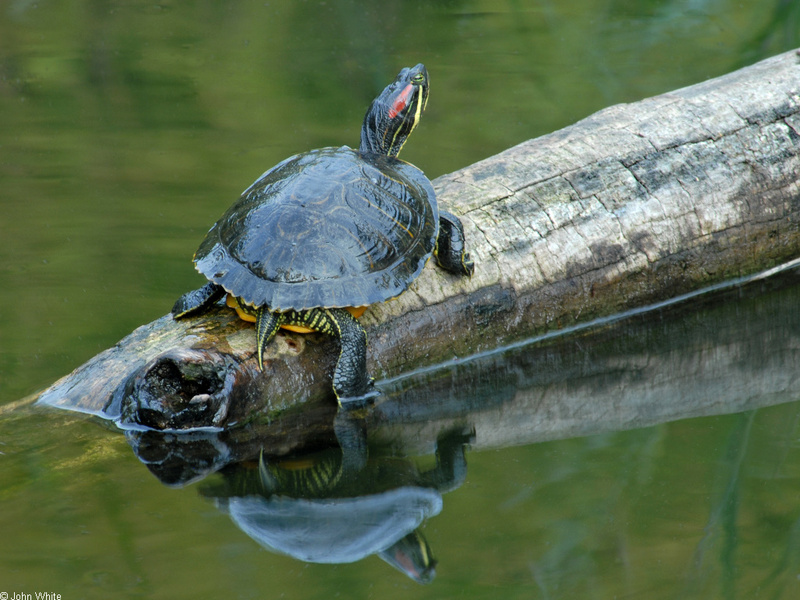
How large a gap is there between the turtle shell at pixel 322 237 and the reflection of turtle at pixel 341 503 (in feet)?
1.97

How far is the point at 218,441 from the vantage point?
3.06m

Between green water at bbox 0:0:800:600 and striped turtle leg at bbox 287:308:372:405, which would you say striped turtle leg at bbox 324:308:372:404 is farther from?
green water at bbox 0:0:800:600

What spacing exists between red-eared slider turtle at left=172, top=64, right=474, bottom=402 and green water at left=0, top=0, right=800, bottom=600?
680 millimetres

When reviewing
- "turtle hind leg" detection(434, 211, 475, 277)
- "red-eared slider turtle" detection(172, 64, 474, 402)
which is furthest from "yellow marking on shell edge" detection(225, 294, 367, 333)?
"turtle hind leg" detection(434, 211, 475, 277)

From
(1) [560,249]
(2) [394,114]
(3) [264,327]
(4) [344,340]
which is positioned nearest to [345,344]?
(4) [344,340]

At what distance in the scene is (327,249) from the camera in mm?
3129

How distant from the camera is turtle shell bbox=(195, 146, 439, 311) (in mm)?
3062

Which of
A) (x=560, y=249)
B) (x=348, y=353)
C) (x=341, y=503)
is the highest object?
(x=560, y=249)

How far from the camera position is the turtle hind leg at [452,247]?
3465 millimetres

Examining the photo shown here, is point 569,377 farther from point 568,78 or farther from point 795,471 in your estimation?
point 568,78

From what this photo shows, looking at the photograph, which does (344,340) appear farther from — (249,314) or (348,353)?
(249,314)

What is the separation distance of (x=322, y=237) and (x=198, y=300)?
1.83 feet

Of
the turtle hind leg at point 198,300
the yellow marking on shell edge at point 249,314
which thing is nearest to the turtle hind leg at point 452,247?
the yellow marking on shell edge at point 249,314

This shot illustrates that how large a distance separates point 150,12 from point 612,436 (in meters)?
7.38
